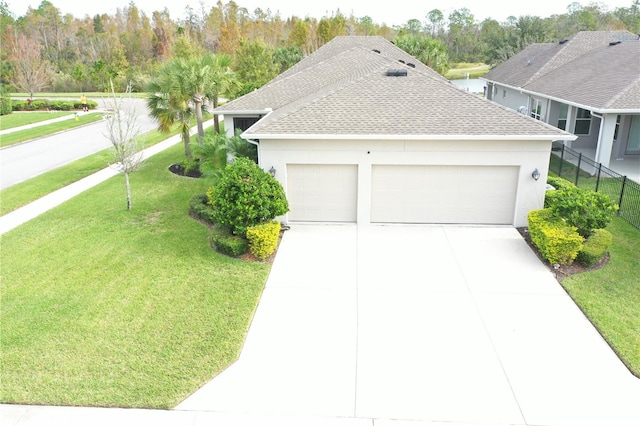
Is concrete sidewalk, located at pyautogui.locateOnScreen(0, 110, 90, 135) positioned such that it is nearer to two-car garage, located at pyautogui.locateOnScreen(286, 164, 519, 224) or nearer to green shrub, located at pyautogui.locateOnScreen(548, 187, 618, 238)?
two-car garage, located at pyautogui.locateOnScreen(286, 164, 519, 224)

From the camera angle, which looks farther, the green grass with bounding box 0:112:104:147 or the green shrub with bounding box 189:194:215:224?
the green grass with bounding box 0:112:104:147

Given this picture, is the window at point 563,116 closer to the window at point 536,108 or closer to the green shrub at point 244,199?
the window at point 536,108

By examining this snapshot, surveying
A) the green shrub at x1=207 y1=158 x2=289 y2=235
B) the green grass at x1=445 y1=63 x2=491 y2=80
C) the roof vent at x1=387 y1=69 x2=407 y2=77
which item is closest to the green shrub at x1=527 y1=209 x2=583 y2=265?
the green shrub at x1=207 y1=158 x2=289 y2=235

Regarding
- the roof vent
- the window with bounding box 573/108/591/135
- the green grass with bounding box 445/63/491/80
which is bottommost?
the window with bounding box 573/108/591/135

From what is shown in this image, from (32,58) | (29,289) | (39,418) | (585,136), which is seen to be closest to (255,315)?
(39,418)

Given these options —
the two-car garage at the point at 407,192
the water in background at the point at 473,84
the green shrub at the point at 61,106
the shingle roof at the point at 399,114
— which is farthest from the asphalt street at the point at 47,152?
the water in background at the point at 473,84

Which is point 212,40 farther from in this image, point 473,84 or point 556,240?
point 556,240
